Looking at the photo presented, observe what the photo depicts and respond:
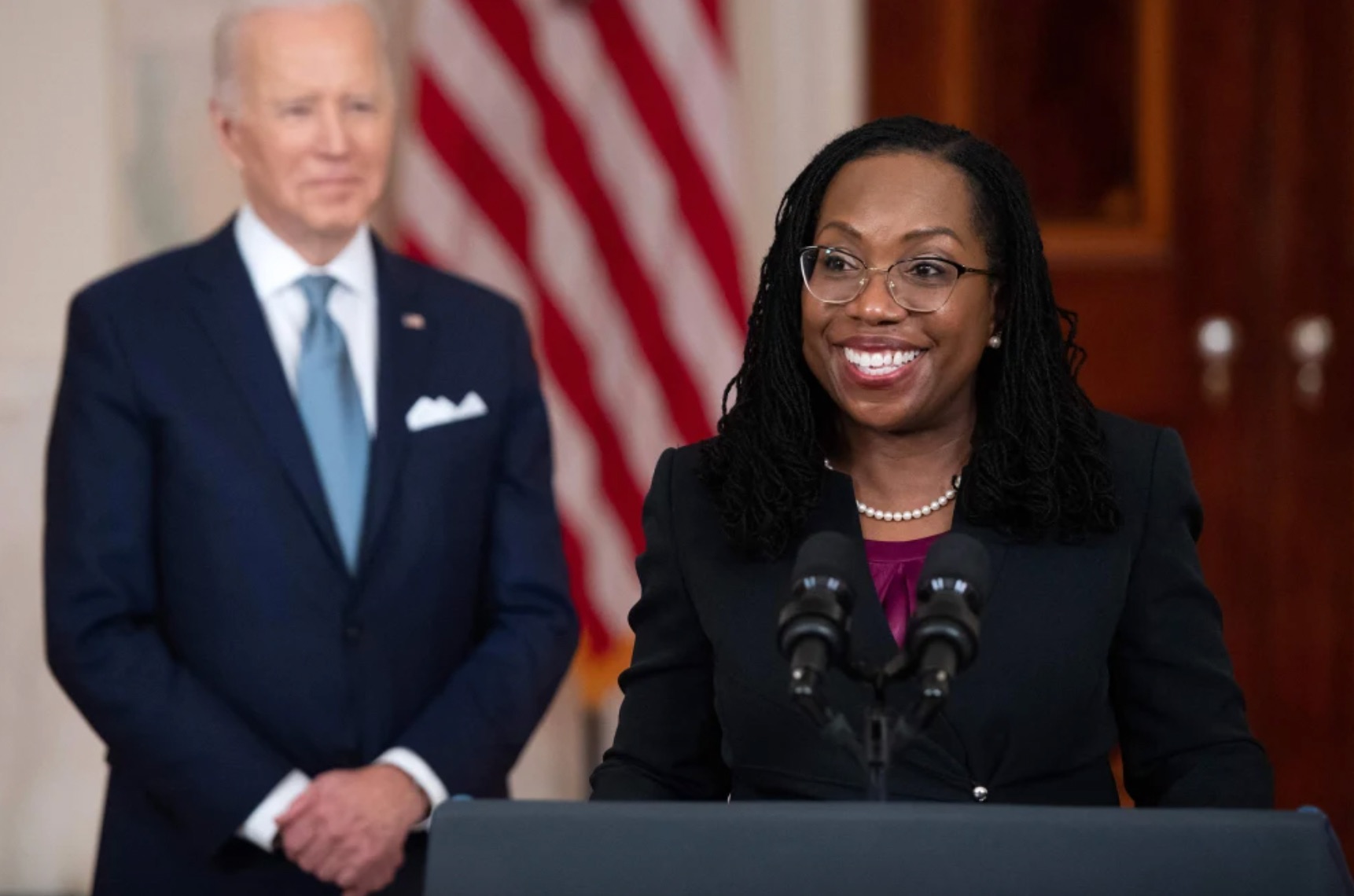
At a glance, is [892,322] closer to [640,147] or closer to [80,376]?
[80,376]

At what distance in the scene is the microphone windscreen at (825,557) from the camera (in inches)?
62.2

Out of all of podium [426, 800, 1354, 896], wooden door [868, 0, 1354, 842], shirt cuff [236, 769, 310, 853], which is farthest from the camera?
Result: wooden door [868, 0, 1354, 842]

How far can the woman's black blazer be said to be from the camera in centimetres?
203

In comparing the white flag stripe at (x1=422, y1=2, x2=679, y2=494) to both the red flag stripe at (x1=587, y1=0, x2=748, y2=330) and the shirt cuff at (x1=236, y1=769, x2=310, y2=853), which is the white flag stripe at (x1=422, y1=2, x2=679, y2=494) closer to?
the red flag stripe at (x1=587, y1=0, x2=748, y2=330)

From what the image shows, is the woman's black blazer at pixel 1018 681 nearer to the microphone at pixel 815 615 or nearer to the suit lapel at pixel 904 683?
the suit lapel at pixel 904 683

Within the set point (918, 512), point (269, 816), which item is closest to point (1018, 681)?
point (918, 512)

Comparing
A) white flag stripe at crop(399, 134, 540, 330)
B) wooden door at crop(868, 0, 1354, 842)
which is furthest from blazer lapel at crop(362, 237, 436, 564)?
wooden door at crop(868, 0, 1354, 842)

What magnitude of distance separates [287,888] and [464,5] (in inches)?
92.7

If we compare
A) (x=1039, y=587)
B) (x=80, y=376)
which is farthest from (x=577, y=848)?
(x=80, y=376)

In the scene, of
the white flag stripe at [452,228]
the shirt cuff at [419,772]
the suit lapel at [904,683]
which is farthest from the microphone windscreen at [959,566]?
the white flag stripe at [452,228]

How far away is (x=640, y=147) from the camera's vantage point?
174 inches

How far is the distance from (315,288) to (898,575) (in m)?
1.07

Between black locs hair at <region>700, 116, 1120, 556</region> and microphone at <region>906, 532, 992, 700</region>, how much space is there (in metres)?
0.52

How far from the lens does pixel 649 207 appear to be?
4.45 m
